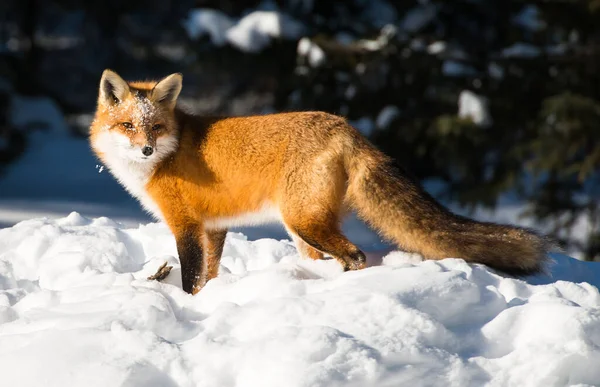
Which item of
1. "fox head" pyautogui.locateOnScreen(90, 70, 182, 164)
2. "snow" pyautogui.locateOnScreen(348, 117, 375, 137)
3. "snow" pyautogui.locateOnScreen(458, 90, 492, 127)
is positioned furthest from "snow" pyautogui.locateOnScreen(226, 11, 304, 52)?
"fox head" pyautogui.locateOnScreen(90, 70, 182, 164)

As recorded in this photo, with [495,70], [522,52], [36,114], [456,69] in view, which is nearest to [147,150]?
[456,69]

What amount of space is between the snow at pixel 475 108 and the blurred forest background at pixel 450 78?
18 millimetres

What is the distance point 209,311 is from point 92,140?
63.2 inches

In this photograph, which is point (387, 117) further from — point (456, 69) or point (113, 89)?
point (113, 89)

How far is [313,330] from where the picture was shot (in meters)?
3.19

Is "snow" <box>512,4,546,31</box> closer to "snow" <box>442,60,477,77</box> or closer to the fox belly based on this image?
"snow" <box>442,60,477,77</box>

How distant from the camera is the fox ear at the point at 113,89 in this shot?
4363mm

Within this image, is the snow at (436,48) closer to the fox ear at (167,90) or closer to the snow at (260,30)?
the snow at (260,30)

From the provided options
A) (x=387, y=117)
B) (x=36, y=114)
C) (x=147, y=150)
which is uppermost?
(x=147, y=150)

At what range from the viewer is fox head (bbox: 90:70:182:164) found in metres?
4.26

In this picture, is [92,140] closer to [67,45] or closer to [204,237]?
[204,237]

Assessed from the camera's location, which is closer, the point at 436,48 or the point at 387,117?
the point at 436,48

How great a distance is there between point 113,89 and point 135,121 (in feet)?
0.98

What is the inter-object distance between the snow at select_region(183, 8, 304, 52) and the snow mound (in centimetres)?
652
